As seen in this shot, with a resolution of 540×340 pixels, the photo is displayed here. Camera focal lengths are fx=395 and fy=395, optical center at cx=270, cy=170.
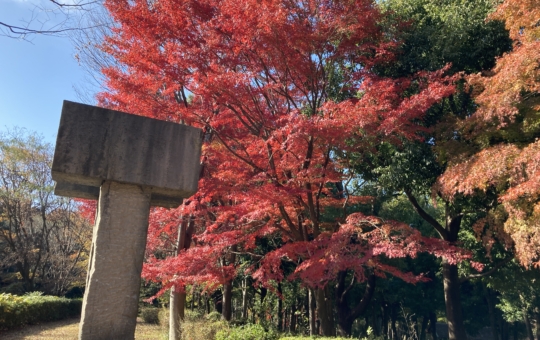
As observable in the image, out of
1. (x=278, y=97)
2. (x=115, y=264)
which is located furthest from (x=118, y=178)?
(x=278, y=97)

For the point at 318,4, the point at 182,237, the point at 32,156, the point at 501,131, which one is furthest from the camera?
the point at 32,156

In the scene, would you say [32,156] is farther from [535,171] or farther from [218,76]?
[535,171]

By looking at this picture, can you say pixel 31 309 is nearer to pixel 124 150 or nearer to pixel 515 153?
pixel 124 150

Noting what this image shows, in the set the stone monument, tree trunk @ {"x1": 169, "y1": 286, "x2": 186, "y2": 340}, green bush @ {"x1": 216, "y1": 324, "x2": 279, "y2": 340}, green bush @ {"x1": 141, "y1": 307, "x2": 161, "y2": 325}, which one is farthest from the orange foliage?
green bush @ {"x1": 141, "y1": 307, "x2": 161, "y2": 325}

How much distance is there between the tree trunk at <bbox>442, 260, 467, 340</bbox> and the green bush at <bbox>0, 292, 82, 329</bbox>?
1421 cm

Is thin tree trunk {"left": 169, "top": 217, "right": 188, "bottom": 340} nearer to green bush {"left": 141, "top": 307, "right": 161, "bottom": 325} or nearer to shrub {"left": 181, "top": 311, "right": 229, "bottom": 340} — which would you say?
shrub {"left": 181, "top": 311, "right": 229, "bottom": 340}

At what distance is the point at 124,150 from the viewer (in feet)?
16.1

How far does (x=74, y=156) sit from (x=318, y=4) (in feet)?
21.8

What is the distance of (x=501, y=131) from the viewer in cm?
794

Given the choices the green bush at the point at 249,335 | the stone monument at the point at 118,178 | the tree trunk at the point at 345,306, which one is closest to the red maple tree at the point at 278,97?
the green bush at the point at 249,335

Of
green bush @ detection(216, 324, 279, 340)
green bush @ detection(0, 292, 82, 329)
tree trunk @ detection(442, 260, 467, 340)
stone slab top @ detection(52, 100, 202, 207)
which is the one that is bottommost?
green bush @ detection(0, 292, 82, 329)

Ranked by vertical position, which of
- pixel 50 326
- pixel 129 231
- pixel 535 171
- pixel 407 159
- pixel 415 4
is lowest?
pixel 50 326

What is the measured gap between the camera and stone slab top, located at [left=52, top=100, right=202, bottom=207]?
15.5 ft

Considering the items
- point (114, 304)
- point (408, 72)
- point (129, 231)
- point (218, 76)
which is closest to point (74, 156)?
point (129, 231)
